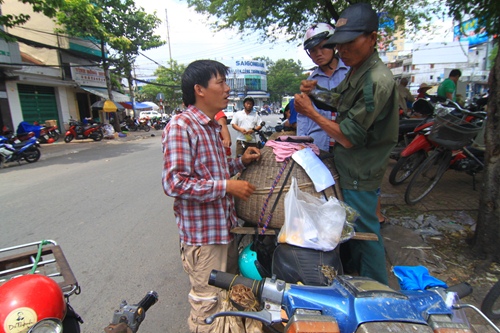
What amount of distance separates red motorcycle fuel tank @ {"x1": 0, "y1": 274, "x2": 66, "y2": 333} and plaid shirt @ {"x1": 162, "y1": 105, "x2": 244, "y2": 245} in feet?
1.97

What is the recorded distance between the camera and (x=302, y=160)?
1.66 m

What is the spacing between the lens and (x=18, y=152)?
864 cm

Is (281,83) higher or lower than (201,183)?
higher

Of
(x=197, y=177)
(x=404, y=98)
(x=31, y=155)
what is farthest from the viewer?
(x=31, y=155)

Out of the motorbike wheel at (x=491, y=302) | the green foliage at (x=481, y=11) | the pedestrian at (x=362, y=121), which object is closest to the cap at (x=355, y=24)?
the pedestrian at (x=362, y=121)

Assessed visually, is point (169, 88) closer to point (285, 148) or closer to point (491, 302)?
point (285, 148)

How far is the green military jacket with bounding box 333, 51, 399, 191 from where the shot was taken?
1466 millimetres

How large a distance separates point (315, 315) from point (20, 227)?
4460 mm

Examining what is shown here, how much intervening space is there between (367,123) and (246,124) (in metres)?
5.51

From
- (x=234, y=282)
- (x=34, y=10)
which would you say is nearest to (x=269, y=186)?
(x=234, y=282)

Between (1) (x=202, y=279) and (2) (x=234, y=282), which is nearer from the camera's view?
(2) (x=234, y=282)

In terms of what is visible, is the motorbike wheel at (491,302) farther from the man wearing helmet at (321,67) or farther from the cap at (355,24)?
the cap at (355,24)

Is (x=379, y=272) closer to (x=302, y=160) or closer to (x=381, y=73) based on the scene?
(x=302, y=160)

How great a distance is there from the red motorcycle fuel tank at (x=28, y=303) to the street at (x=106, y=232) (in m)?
1.14
